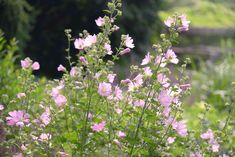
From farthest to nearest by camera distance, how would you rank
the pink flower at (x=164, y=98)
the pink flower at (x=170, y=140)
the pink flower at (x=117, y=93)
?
the pink flower at (x=170, y=140) < the pink flower at (x=117, y=93) < the pink flower at (x=164, y=98)

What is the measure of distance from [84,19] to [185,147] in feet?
22.8

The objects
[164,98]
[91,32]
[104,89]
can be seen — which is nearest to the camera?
[104,89]

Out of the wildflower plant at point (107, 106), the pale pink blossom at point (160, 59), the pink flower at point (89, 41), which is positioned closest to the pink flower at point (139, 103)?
the wildflower plant at point (107, 106)

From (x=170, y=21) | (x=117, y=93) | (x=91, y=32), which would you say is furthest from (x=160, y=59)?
(x=91, y=32)

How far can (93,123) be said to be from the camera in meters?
2.76

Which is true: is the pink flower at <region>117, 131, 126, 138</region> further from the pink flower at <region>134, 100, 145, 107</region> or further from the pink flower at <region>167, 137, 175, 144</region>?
the pink flower at <region>167, 137, 175, 144</region>

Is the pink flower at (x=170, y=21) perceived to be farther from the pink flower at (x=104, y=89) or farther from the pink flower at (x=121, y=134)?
the pink flower at (x=121, y=134)

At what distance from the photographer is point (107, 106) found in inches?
109

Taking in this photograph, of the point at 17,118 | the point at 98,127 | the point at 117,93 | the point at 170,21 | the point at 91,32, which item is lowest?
the point at 98,127

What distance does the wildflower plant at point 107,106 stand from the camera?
2.69m

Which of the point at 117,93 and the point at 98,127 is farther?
the point at 117,93

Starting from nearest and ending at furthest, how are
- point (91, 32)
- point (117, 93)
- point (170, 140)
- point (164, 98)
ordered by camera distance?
point (164, 98), point (117, 93), point (170, 140), point (91, 32)

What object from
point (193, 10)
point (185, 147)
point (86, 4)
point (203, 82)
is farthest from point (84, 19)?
point (193, 10)

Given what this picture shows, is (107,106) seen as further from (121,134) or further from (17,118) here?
(17,118)
